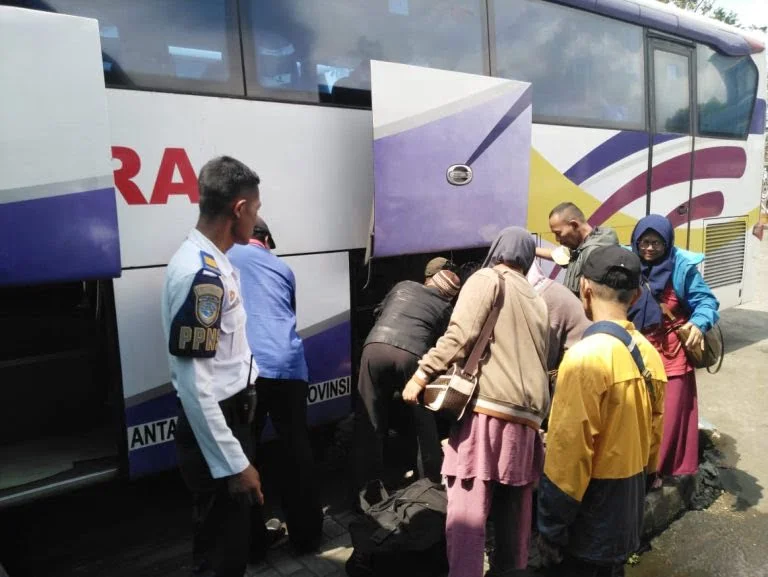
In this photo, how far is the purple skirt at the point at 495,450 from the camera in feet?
7.73

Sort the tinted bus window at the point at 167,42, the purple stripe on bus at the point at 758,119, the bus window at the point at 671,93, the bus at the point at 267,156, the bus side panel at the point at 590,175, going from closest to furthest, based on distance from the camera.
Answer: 1. the bus at the point at 267,156
2. the tinted bus window at the point at 167,42
3. the bus side panel at the point at 590,175
4. the bus window at the point at 671,93
5. the purple stripe on bus at the point at 758,119

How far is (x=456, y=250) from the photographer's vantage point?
4.22 m

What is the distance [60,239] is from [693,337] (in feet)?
10.6

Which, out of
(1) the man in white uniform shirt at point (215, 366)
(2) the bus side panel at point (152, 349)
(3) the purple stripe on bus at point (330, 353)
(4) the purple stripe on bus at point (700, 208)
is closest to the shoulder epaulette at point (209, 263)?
(1) the man in white uniform shirt at point (215, 366)

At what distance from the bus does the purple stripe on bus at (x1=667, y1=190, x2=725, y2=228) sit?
2.89 ft

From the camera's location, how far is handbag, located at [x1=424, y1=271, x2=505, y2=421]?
234cm

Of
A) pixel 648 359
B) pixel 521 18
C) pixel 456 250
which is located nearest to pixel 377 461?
pixel 456 250

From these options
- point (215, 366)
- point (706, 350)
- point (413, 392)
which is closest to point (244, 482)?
point (215, 366)

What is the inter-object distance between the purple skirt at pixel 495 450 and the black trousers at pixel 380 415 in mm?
766

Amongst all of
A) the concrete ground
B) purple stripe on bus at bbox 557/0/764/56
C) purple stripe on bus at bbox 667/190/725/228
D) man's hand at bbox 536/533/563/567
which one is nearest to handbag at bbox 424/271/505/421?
man's hand at bbox 536/533/563/567

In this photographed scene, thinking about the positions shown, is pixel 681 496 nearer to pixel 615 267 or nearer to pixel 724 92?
pixel 615 267

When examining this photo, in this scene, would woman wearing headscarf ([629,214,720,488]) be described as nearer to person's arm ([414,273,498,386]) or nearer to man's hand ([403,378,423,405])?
person's arm ([414,273,498,386])

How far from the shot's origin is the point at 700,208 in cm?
623

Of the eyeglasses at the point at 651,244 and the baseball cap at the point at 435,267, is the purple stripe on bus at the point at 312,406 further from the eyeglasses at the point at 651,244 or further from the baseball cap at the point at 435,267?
the eyeglasses at the point at 651,244
